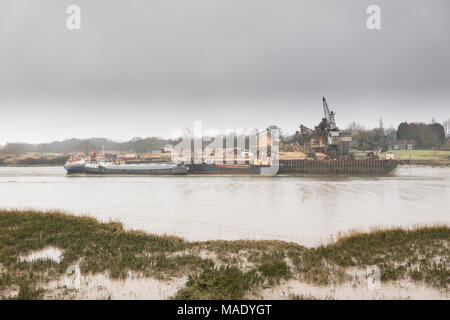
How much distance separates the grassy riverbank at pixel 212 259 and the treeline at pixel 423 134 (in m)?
99.3

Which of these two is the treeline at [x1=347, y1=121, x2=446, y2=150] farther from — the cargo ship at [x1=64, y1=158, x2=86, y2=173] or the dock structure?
the cargo ship at [x1=64, y1=158, x2=86, y2=173]

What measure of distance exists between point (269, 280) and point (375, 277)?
2.24m

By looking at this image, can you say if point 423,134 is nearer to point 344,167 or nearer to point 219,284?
point 344,167

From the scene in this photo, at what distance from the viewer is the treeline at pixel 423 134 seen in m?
88.6

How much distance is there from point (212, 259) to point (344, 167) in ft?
166

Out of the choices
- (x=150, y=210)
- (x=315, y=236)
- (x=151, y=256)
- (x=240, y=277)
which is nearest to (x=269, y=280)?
(x=240, y=277)

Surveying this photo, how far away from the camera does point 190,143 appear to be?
292ft

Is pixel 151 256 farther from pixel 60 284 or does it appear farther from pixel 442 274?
pixel 442 274

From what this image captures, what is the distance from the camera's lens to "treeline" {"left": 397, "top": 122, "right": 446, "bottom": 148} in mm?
88588

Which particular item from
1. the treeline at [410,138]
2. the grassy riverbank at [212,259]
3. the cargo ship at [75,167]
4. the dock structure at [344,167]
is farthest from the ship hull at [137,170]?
the treeline at [410,138]

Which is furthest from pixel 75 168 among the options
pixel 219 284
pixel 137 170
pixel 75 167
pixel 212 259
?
pixel 219 284

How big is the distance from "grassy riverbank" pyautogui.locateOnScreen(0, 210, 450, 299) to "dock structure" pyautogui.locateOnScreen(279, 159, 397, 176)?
1702 inches

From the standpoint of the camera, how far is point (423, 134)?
295ft

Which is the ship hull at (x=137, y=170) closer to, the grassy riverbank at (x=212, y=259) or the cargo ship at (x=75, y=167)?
the cargo ship at (x=75, y=167)
